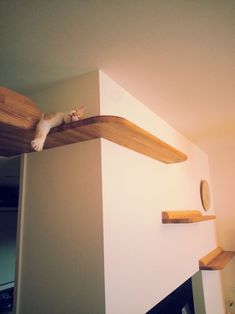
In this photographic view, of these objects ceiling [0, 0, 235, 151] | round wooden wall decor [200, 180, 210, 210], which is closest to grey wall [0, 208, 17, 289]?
ceiling [0, 0, 235, 151]

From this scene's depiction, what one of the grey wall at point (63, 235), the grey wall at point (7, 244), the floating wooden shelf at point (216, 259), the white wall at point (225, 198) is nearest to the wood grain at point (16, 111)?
the grey wall at point (63, 235)

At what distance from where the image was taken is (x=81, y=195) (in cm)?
102

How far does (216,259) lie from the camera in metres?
2.12

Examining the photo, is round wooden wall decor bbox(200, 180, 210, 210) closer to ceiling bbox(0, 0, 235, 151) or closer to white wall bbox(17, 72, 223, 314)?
white wall bbox(17, 72, 223, 314)

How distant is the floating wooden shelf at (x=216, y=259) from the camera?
1870mm

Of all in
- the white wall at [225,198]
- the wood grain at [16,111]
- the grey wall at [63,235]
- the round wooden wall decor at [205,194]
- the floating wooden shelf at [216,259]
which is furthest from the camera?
the white wall at [225,198]

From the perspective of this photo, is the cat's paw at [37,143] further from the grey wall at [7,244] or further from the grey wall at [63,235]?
the grey wall at [7,244]

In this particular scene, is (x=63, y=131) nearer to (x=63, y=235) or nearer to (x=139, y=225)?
(x=63, y=235)

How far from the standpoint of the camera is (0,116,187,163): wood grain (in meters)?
0.87

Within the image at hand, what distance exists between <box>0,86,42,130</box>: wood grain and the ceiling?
273 mm

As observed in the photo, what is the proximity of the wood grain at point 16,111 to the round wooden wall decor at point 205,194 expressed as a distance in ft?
6.31

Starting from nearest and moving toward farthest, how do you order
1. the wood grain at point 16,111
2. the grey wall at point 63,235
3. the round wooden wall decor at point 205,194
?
the wood grain at point 16,111 < the grey wall at point 63,235 < the round wooden wall decor at point 205,194

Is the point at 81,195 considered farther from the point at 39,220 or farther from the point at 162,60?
the point at 162,60

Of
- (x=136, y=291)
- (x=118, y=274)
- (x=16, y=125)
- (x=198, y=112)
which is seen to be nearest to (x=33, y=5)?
(x=16, y=125)
